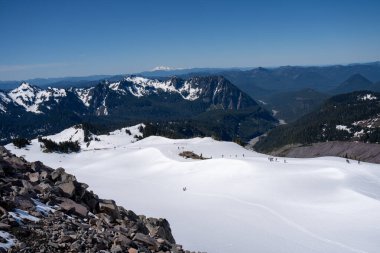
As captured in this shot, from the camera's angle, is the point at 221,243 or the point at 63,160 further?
the point at 63,160

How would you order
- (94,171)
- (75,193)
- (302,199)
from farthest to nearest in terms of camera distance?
1. (94,171)
2. (302,199)
3. (75,193)

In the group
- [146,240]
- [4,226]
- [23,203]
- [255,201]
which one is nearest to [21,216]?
[23,203]

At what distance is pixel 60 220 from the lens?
13.9 metres

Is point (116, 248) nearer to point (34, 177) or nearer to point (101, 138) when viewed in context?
point (34, 177)

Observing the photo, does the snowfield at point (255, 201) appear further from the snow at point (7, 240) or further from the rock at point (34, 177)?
the snow at point (7, 240)

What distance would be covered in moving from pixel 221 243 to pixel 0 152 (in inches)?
572

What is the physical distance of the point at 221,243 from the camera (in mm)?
23531

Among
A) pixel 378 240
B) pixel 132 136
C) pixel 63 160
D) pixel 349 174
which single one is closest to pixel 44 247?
pixel 378 240

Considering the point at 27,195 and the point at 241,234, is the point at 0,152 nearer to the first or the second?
the point at 27,195

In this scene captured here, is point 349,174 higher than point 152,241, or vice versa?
point 152,241

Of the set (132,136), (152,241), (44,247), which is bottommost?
(132,136)

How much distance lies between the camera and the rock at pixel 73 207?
15805 millimetres

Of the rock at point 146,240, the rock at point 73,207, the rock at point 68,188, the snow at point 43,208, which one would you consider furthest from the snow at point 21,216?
the rock at point 68,188

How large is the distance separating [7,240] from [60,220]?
3.07 m
